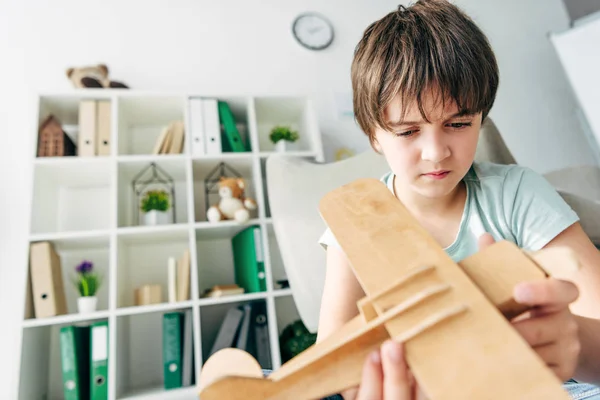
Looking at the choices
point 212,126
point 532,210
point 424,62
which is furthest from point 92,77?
point 532,210

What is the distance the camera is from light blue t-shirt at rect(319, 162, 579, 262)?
642 millimetres

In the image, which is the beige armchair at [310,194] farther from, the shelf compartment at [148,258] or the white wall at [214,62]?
the white wall at [214,62]

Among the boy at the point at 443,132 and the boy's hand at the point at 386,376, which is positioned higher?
the boy at the point at 443,132

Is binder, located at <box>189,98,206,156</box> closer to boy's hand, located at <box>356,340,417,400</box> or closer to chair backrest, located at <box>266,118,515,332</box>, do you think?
chair backrest, located at <box>266,118,515,332</box>

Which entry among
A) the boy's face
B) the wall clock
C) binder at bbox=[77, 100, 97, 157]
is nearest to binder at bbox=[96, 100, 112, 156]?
binder at bbox=[77, 100, 97, 157]

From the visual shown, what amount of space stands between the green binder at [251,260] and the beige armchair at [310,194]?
31cm

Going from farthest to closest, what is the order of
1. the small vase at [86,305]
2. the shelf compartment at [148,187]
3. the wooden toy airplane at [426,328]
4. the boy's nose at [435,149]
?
the shelf compartment at [148,187]
the small vase at [86,305]
the boy's nose at [435,149]
the wooden toy airplane at [426,328]

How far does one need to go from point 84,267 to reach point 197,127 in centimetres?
69

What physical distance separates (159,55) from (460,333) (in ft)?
7.06

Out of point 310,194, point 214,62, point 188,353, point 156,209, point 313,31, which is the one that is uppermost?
point 313,31

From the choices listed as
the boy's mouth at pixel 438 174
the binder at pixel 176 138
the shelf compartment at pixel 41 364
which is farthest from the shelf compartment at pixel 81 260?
the boy's mouth at pixel 438 174

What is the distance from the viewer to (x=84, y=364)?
4.80 ft

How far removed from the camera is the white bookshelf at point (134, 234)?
150 centimetres

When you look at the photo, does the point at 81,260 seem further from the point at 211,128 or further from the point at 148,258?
the point at 211,128
